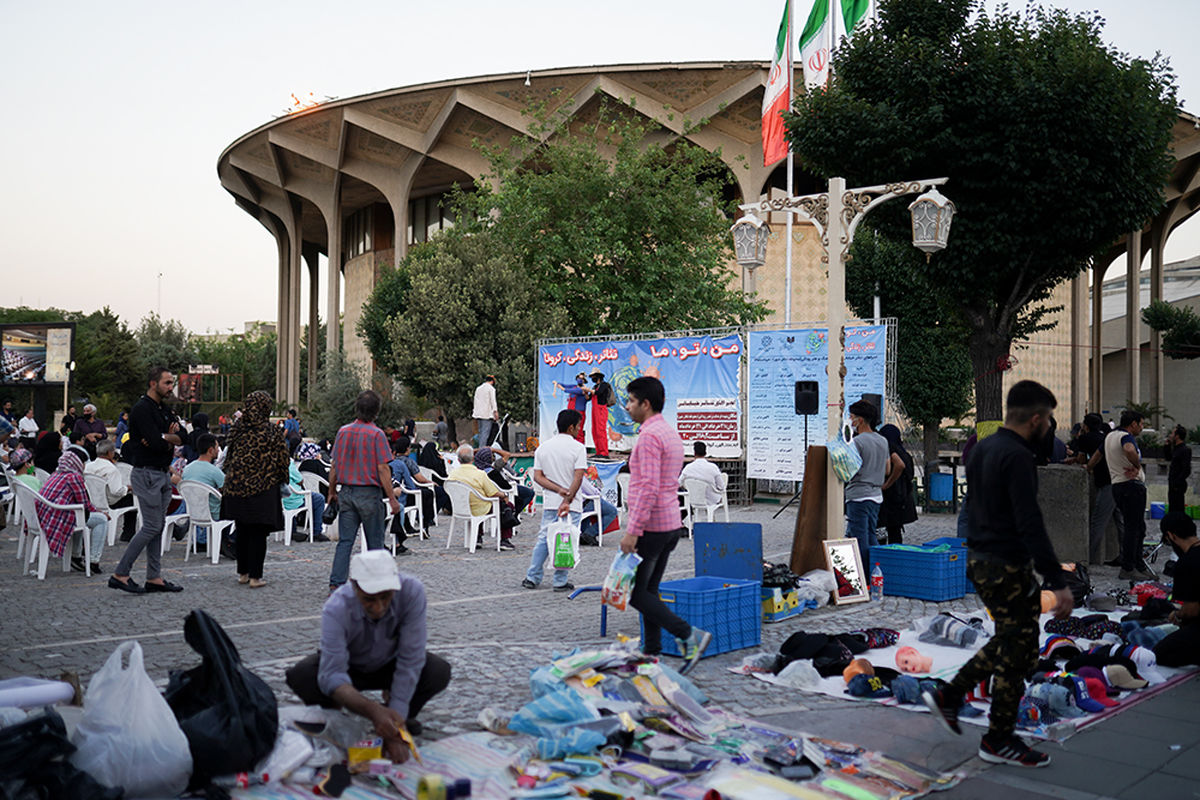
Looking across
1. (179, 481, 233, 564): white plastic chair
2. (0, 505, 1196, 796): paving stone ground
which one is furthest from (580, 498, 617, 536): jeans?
(179, 481, 233, 564): white plastic chair

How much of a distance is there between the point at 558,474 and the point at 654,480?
300 centimetres

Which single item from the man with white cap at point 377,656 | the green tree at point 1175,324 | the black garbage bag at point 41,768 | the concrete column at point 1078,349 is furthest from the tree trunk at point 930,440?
the black garbage bag at point 41,768

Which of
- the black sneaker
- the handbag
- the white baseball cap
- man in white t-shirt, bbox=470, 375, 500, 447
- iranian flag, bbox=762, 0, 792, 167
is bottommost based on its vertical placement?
the black sneaker

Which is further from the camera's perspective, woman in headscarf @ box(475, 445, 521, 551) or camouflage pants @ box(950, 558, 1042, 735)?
woman in headscarf @ box(475, 445, 521, 551)

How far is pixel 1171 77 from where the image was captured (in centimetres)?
1316

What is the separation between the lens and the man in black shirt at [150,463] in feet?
26.6

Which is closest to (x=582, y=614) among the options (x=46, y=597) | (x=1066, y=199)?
(x=46, y=597)

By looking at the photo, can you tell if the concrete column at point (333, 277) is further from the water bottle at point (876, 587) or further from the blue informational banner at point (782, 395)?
the water bottle at point (876, 587)

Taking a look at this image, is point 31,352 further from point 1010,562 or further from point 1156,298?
point 1156,298

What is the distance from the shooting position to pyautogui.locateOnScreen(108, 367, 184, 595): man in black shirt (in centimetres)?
810

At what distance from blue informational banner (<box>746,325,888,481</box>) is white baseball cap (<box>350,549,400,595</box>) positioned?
10.8 meters

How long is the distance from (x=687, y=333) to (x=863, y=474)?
9027 millimetres

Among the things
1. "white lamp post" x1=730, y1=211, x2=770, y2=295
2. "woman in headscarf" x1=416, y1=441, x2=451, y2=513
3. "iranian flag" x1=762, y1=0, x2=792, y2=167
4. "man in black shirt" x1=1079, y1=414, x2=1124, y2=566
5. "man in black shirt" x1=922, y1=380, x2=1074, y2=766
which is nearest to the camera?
"man in black shirt" x1=922, y1=380, x2=1074, y2=766

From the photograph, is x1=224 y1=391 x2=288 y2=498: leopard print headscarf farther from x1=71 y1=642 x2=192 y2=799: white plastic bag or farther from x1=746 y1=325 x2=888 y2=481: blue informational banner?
x1=746 y1=325 x2=888 y2=481: blue informational banner
